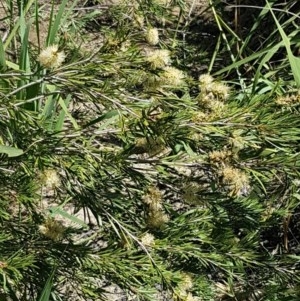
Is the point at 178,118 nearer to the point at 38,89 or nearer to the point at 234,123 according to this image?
the point at 234,123

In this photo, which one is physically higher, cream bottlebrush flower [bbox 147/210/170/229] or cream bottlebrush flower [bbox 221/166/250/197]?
cream bottlebrush flower [bbox 221/166/250/197]

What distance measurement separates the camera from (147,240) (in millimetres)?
1212

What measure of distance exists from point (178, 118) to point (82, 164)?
0.61 ft

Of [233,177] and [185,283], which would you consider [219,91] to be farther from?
[185,283]

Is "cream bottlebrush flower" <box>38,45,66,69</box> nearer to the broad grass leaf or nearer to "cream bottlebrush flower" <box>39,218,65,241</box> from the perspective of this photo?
the broad grass leaf

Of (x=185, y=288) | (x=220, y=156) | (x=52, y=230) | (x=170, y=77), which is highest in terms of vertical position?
(x=170, y=77)

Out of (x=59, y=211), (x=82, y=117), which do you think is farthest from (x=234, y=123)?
(x=82, y=117)

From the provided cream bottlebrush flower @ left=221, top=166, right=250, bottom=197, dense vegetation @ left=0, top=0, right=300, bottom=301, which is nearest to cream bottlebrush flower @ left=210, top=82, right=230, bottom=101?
dense vegetation @ left=0, top=0, right=300, bottom=301

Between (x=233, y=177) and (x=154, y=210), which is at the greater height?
(x=233, y=177)

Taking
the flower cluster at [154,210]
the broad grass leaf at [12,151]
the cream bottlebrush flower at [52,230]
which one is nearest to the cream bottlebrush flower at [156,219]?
the flower cluster at [154,210]

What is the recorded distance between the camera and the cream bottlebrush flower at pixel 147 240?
3.97 ft

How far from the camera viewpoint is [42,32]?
8.52ft

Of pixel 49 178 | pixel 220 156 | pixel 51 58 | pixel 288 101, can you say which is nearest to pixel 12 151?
pixel 49 178

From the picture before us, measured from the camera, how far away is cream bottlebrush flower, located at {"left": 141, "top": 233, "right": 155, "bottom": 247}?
3.97ft
